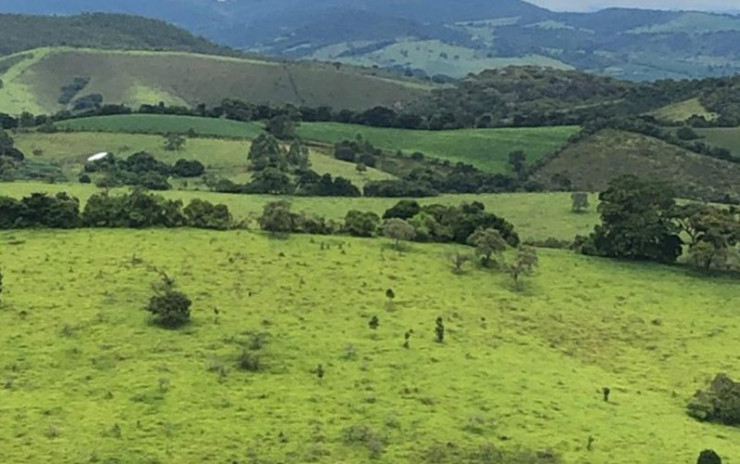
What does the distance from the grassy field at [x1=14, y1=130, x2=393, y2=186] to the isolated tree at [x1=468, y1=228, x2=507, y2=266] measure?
59053mm

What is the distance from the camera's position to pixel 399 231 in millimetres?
81062

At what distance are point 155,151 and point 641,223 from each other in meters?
87.1

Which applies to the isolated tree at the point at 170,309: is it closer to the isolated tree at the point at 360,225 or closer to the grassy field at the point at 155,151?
the isolated tree at the point at 360,225

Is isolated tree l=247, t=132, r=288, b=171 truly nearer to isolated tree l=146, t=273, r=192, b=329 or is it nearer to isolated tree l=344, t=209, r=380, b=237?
isolated tree l=344, t=209, r=380, b=237

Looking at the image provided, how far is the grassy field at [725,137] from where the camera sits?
177 m

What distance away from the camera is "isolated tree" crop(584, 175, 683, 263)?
8356cm

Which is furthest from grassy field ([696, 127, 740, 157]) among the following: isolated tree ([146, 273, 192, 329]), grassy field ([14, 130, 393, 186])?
isolated tree ([146, 273, 192, 329])

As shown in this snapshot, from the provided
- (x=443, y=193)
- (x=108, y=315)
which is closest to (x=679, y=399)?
(x=108, y=315)

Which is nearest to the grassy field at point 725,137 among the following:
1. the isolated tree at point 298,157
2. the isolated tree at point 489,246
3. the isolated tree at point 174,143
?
the isolated tree at point 298,157

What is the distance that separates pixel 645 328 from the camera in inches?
2657

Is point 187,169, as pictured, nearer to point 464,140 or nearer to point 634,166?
point 464,140

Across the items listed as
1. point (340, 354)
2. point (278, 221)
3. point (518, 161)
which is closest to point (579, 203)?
point (278, 221)

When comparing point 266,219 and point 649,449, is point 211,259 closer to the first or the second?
point 266,219

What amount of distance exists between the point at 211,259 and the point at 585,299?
89.2 ft
